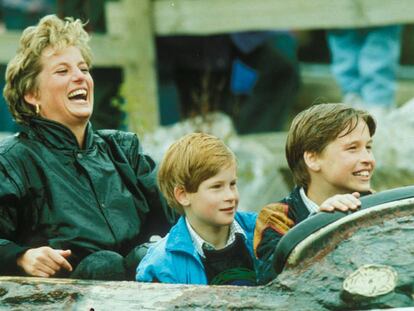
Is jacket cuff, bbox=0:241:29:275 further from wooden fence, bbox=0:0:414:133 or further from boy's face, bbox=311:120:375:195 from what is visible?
wooden fence, bbox=0:0:414:133

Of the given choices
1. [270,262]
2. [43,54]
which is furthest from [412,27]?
[270,262]

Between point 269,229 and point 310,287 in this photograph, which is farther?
point 269,229

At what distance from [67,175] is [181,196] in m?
0.55

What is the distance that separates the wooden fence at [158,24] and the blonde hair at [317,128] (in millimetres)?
3866

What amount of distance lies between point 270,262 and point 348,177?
47cm

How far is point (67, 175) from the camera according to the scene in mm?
4691

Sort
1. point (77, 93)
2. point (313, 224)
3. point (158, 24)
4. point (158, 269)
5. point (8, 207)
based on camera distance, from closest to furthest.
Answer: point (313, 224) < point (158, 269) < point (8, 207) < point (77, 93) < point (158, 24)

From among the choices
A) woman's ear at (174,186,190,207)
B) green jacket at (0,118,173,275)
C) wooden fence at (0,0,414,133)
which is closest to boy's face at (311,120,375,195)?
woman's ear at (174,186,190,207)

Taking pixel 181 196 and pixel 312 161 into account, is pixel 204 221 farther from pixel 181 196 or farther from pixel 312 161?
pixel 312 161

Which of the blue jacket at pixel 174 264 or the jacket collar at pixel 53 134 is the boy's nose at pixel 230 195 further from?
the jacket collar at pixel 53 134

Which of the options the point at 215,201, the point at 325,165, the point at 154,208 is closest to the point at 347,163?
the point at 325,165

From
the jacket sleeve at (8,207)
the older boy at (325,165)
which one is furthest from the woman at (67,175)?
the older boy at (325,165)

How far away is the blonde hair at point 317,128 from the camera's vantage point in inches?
168

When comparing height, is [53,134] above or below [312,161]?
above
